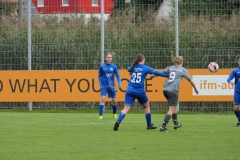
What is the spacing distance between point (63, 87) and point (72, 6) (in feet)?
11.7

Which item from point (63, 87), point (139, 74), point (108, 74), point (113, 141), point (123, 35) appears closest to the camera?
point (113, 141)

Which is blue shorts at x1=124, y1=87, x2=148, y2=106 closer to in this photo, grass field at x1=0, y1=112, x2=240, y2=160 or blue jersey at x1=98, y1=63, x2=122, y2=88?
grass field at x1=0, y1=112, x2=240, y2=160

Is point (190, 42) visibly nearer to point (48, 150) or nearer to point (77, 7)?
point (77, 7)

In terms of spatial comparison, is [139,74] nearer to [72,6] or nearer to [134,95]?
[134,95]

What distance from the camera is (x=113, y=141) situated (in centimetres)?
1377

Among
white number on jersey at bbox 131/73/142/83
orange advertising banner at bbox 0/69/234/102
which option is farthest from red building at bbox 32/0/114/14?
white number on jersey at bbox 131/73/142/83

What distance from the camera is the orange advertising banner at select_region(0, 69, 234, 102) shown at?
83.4 feet

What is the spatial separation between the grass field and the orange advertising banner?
649 centimetres

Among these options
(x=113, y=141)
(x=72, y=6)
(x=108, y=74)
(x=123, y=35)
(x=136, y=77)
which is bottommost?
(x=113, y=141)

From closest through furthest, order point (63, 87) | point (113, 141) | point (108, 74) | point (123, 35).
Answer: point (113, 141), point (108, 74), point (63, 87), point (123, 35)

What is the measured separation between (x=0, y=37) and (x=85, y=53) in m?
3.51

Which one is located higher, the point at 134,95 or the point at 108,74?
the point at 108,74

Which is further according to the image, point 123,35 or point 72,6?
point 72,6

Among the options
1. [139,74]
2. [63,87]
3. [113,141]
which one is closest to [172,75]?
[139,74]
